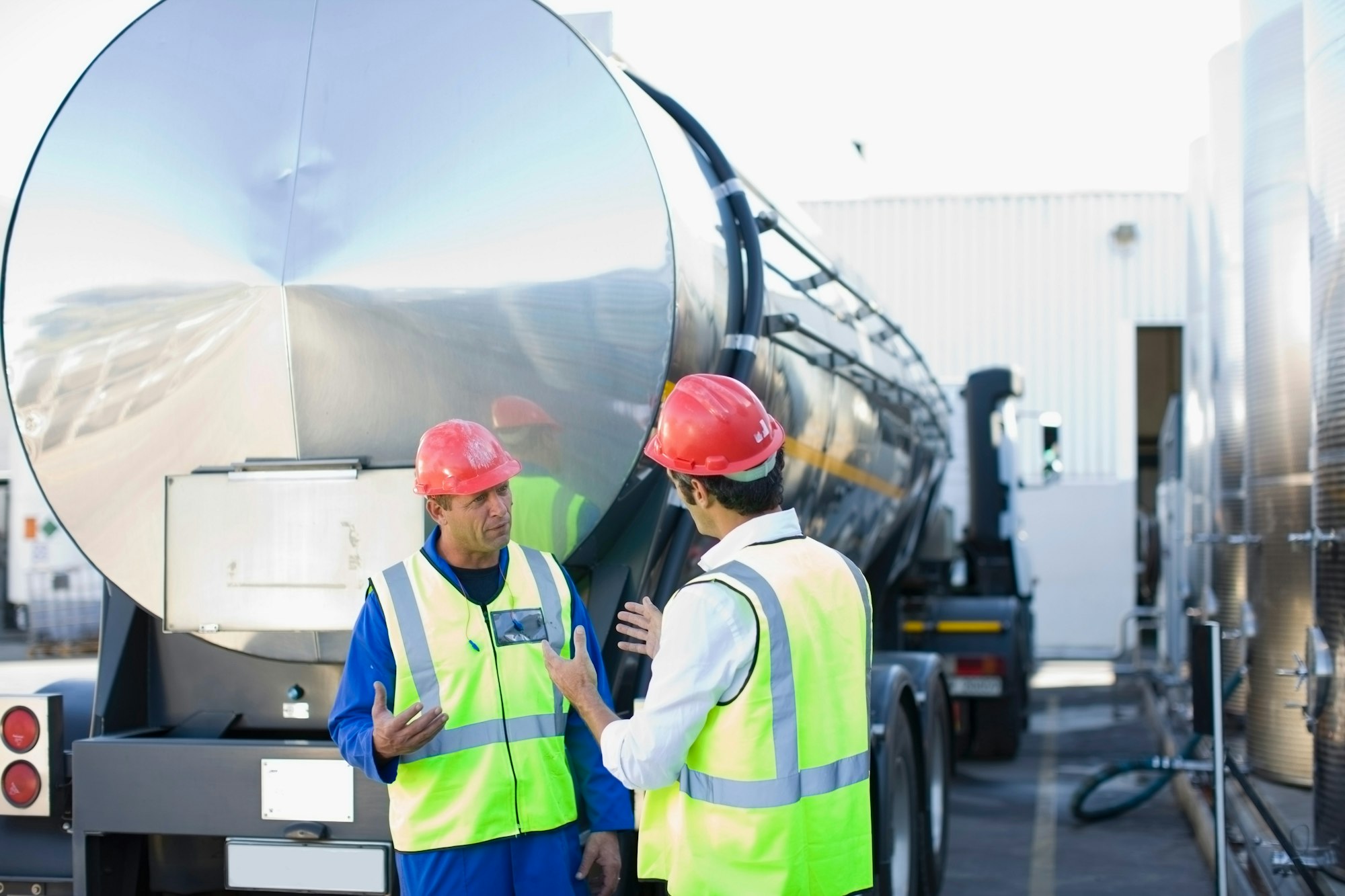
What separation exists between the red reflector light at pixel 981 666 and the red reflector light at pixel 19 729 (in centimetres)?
743

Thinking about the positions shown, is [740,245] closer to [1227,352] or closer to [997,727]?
[1227,352]

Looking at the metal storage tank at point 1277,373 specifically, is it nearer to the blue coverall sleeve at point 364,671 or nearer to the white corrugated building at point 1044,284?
the blue coverall sleeve at point 364,671

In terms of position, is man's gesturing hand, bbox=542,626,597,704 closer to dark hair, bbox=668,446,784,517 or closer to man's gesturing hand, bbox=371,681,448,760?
man's gesturing hand, bbox=371,681,448,760

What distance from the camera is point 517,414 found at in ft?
11.3

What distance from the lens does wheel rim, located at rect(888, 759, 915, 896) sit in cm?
553

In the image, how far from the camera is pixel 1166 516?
15.8m

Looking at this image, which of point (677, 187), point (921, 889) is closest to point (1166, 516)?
point (921, 889)

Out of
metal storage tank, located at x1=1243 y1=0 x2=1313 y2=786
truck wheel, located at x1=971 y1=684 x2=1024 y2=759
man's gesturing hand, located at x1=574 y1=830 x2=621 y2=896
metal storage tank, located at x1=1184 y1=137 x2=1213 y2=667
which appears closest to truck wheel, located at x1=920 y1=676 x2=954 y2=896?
metal storage tank, located at x1=1243 y1=0 x2=1313 y2=786

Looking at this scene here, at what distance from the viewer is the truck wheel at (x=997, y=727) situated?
10.2 m

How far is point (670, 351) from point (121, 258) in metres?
1.37

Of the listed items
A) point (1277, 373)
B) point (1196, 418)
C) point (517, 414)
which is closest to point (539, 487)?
point (517, 414)

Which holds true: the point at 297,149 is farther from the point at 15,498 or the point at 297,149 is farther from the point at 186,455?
the point at 15,498

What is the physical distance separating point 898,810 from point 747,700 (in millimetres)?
3389

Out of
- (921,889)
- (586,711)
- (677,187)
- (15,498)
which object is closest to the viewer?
(586,711)
